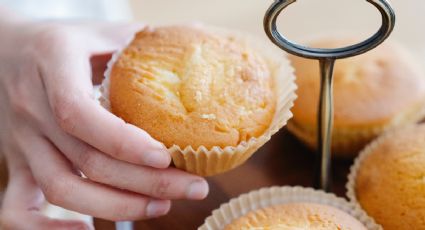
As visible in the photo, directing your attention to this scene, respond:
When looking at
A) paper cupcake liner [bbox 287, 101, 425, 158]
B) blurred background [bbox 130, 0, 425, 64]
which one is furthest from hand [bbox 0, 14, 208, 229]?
blurred background [bbox 130, 0, 425, 64]

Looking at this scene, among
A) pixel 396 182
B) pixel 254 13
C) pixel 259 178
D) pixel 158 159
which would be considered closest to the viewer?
pixel 158 159

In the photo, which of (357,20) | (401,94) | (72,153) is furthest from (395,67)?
(357,20)

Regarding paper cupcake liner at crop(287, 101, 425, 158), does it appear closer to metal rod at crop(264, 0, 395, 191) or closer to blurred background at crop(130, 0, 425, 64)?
metal rod at crop(264, 0, 395, 191)

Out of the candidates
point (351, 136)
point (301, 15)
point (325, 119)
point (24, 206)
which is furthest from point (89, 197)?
point (301, 15)

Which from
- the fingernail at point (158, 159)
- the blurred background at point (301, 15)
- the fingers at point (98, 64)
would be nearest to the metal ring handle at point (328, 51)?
the fingernail at point (158, 159)

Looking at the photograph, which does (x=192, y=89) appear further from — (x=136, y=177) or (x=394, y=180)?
(x=394, y=180)

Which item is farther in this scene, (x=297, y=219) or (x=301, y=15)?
(x=301, y=15)
